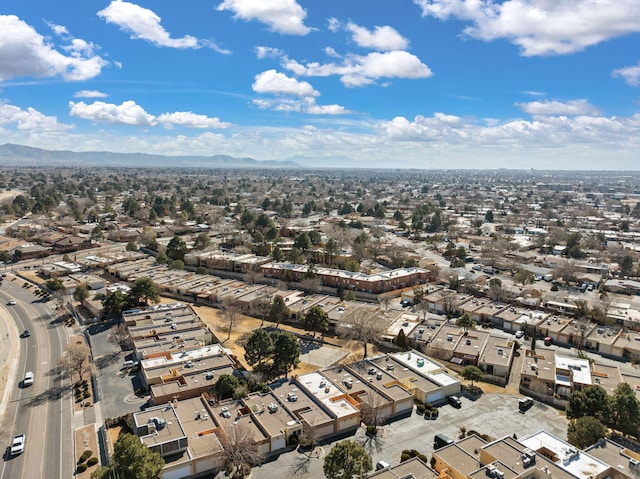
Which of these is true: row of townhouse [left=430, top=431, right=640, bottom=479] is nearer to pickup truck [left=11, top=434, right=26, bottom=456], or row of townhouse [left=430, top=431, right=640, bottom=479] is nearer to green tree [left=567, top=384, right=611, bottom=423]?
green tree [left=567, top=384, right=611, bottom=423]

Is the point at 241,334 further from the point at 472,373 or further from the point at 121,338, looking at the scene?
the point at 472,373

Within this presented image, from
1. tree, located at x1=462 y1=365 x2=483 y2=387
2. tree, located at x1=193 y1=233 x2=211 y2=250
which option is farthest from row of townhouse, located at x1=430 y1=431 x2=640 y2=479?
tree, located at x1=193 y1=233 x2=211 y2=250

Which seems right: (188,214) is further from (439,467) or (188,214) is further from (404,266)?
(439,467)

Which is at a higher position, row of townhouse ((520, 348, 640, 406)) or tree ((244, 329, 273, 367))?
tree ((244, 329, 273, 367))

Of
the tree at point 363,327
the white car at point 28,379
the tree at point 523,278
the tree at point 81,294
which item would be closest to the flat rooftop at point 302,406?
the tree at point 363,327

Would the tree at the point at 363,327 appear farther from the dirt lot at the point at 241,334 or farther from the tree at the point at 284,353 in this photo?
the tree at the point at 284,353

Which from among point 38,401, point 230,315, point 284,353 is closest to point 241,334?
point 230,315
